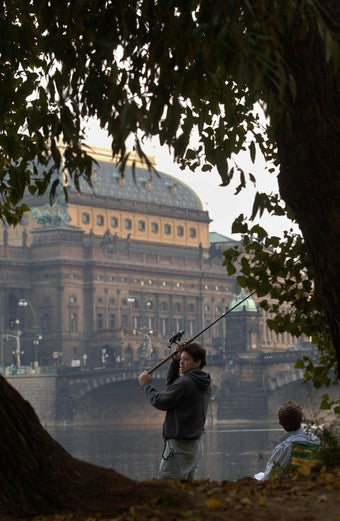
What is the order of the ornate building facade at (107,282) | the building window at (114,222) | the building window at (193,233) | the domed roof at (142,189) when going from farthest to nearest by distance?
the building window at (193,233)
the building window at (114,222)
the domed roof at (142,189)
the ornate building facade at (107,282)

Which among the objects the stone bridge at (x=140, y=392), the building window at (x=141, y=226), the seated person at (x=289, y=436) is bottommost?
the seated person at (x=289, y=436)

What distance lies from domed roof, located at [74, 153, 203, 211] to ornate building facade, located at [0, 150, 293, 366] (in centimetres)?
19

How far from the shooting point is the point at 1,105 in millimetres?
10672

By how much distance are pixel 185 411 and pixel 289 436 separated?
35.7 inches

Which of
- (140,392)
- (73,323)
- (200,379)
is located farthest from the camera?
(73,323)

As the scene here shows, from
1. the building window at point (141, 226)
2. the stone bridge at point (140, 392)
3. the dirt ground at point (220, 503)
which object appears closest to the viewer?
the dirt ground at point (220, 503)

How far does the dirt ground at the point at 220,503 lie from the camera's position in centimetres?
892

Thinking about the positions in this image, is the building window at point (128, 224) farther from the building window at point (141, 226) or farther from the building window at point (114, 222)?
the building window at point (141, 226)

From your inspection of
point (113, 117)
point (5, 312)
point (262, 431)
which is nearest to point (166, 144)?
point (113, 117)

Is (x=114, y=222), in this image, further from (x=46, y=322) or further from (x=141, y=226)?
(x=46, y=322)

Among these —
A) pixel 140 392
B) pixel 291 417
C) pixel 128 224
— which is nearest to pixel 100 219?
pixel 128 224

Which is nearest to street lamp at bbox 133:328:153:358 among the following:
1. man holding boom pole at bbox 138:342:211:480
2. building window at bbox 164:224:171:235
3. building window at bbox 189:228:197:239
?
building window at bbox 164:224:171:235

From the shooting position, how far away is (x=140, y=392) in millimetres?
113250

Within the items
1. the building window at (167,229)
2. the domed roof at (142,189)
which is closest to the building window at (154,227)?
the building window at (167,229)
